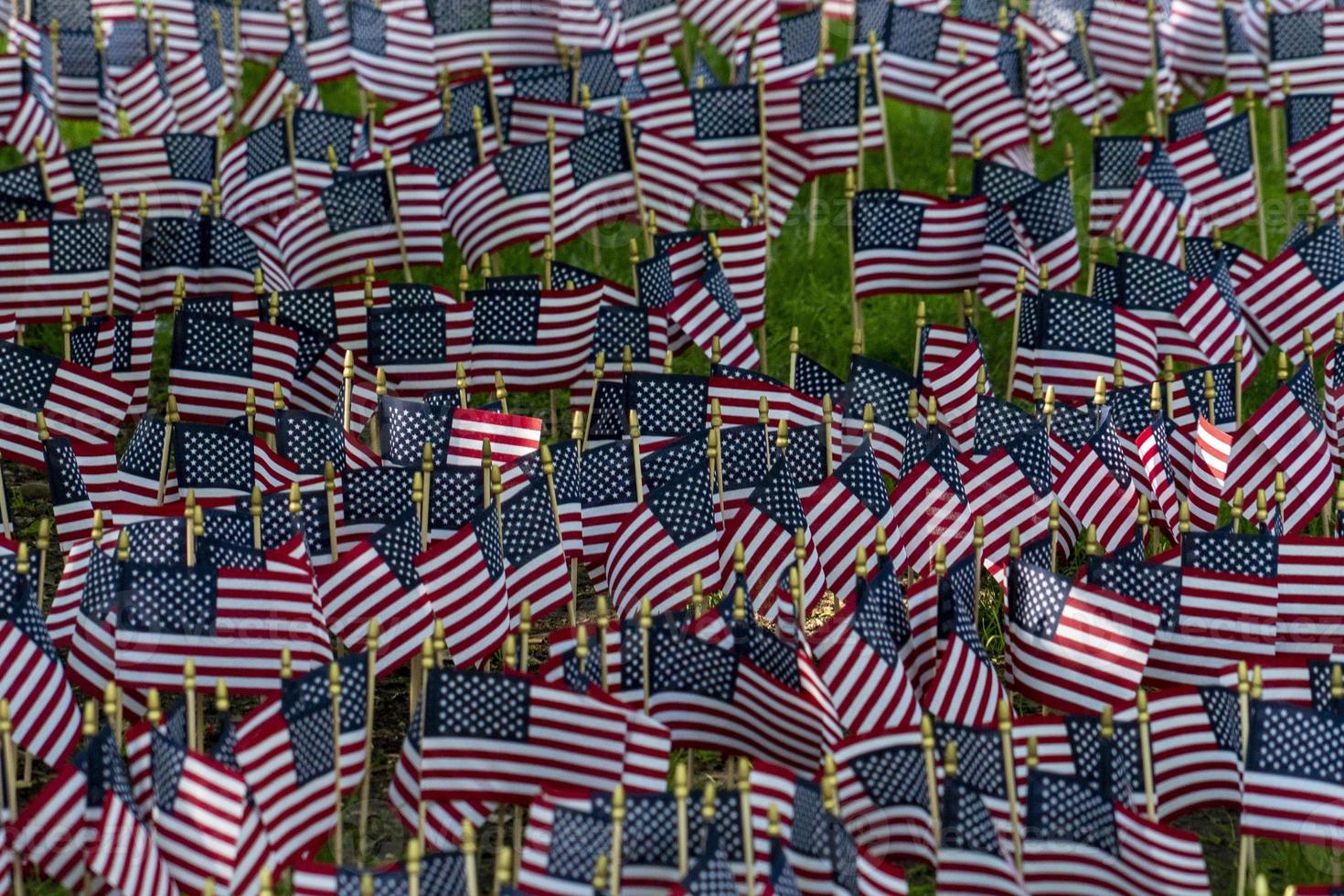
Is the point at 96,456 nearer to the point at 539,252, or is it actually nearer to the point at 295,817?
the point at 295,817

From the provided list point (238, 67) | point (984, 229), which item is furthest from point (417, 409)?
point (238, 67)

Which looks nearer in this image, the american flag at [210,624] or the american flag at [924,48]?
the american flag at [210,624]

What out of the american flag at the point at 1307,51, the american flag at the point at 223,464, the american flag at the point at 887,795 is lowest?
the american flag at the point at 887,795

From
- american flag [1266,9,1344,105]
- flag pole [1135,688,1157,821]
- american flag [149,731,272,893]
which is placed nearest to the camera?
american flag [149,731,272,893]

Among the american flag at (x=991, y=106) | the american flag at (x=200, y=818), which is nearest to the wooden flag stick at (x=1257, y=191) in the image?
the american flag at (x=991, y=106)

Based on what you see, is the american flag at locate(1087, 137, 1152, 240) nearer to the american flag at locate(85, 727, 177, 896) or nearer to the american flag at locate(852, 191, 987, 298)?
the american flag at locate(852, 191, 987, 298)

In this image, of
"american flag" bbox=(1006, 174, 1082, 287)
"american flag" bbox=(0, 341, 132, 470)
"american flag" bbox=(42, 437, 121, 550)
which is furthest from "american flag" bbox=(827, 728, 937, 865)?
"american flag" bbox=(1006, 174, 1082, 287)

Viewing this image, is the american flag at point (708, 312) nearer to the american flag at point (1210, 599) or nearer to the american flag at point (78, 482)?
the american flag at point (78, 482)
